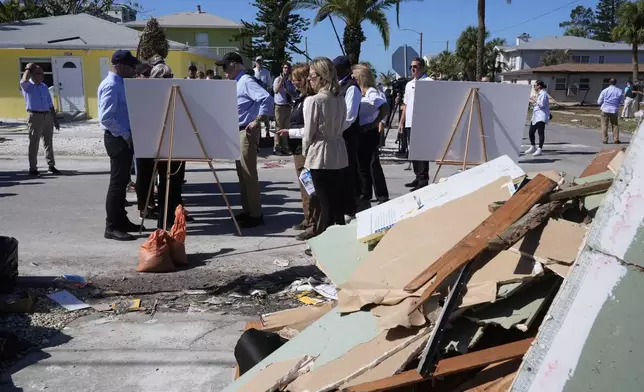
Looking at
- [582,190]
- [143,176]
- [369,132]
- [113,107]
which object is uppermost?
[113,107]

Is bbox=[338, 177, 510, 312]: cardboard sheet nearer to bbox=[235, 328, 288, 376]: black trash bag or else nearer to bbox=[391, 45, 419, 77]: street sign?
bbox=[235, 328, 288, 376]: black trash bag

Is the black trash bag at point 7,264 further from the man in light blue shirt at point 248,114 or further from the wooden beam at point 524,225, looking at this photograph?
the wooden beam at point 524,225

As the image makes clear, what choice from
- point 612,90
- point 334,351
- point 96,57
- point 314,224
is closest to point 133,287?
point 314,224

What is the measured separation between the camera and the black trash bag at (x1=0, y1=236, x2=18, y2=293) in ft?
15.7

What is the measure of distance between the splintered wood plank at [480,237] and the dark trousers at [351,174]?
2.95 metres

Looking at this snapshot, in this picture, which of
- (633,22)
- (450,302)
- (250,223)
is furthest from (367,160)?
(633,22)

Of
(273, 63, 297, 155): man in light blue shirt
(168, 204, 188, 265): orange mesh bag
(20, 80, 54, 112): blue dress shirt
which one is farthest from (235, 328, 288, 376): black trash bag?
(273, 63, 297, 155): man in light blue shirt

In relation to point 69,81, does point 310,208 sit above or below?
below

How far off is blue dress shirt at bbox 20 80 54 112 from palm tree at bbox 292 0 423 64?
45.7ft

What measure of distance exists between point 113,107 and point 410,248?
4150mm

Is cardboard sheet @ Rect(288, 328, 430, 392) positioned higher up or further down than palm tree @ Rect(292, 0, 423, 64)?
further down

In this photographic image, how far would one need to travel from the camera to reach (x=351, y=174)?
5922 mm

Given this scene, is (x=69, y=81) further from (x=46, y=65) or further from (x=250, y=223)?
(x=250, y=223)

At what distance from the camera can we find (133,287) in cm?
513
